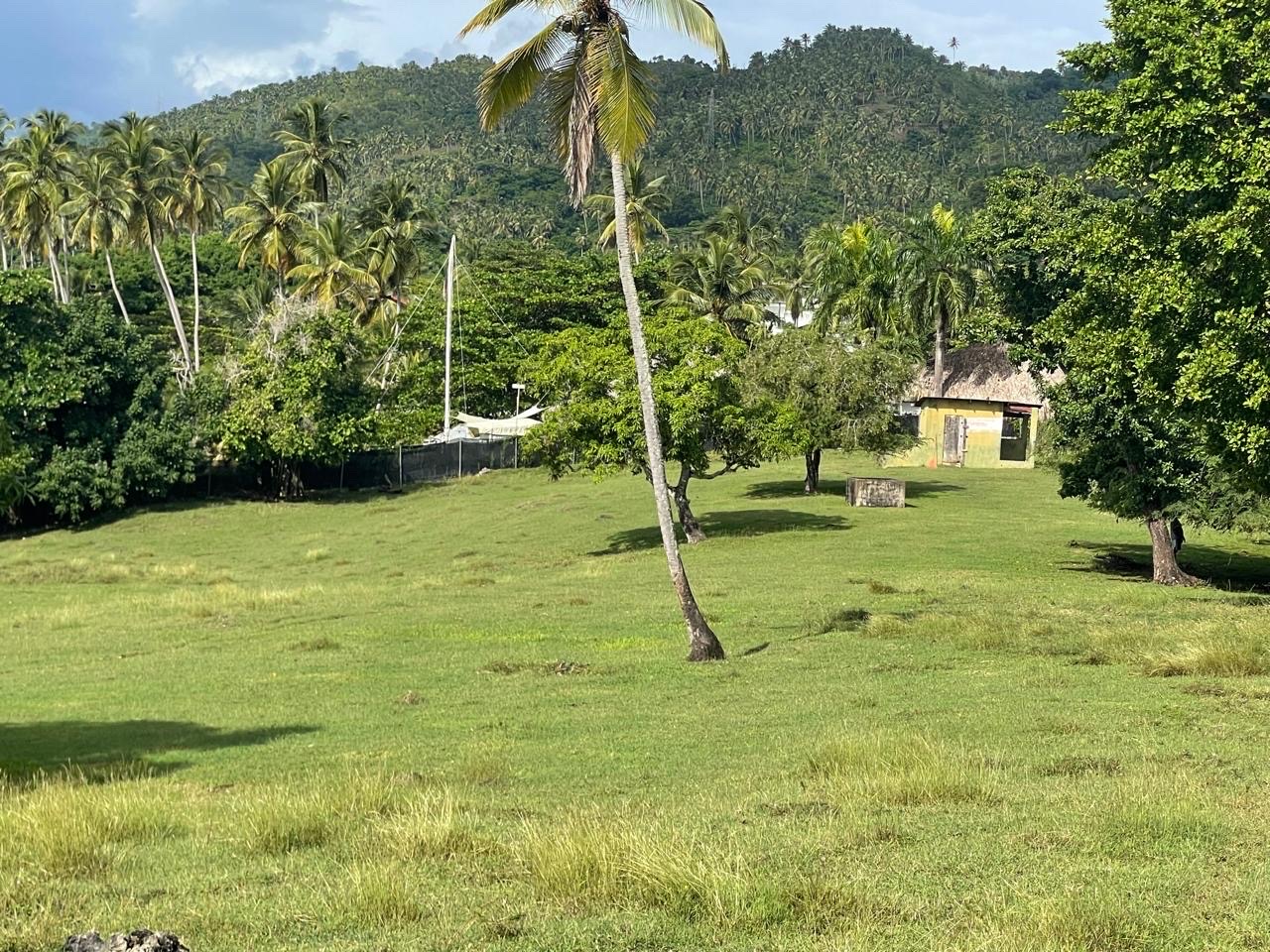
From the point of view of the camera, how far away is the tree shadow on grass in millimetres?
50094

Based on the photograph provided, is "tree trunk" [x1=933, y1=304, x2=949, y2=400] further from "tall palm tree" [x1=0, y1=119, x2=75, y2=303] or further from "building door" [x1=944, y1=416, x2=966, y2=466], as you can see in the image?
"tall palm tree" [x1=0, y1=119, x2=75, y2=303]

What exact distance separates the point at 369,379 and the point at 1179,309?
60.5 meters

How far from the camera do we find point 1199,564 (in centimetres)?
4444

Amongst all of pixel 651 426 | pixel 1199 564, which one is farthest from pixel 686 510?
pixel 651 426

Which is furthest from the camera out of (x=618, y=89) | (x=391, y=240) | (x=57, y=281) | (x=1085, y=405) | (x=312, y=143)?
(x=312, y=143)

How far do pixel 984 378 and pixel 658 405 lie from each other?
156 ft

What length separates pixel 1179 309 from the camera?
2511cm

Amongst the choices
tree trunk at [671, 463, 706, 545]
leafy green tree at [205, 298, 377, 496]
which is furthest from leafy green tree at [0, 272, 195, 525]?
tree trunk at [671, 463, 706, 545]

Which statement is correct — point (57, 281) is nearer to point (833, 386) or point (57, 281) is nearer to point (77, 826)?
point (833, 386)

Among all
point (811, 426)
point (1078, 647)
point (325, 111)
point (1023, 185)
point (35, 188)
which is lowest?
point (1078, 647)

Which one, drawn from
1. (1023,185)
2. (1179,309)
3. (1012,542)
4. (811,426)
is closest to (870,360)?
(811,426)

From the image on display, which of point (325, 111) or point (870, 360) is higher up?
point (325, 111)

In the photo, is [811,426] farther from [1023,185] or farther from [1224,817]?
[1224,817]

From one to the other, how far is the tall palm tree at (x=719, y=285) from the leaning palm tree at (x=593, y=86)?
63.2 m
